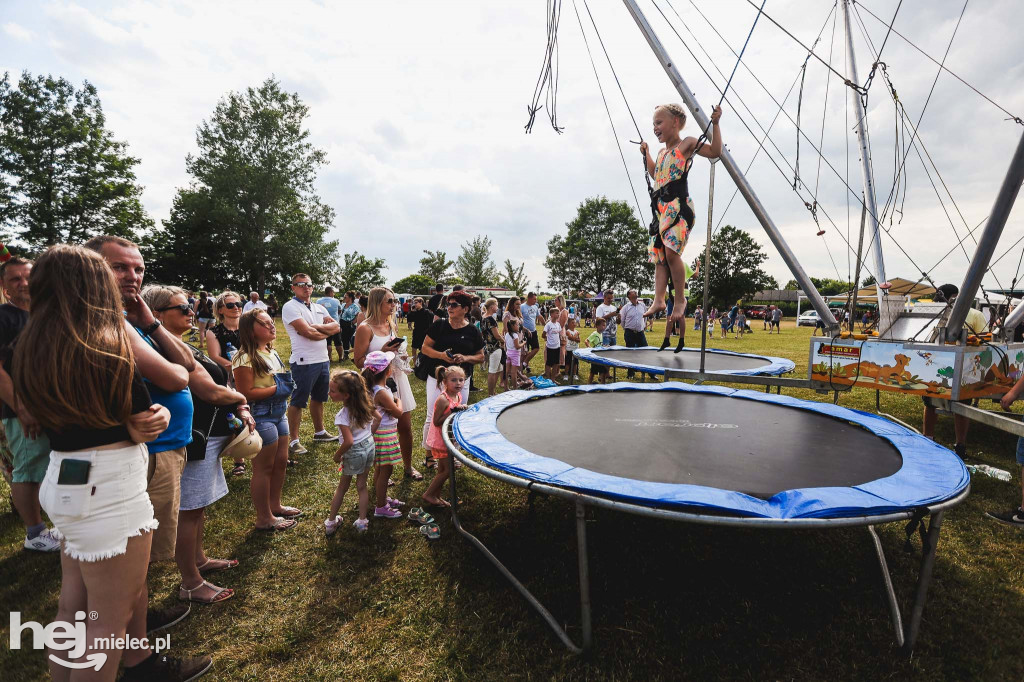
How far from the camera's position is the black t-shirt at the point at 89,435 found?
1.08 m

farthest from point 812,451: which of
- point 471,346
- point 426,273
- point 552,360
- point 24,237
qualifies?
point 426,273

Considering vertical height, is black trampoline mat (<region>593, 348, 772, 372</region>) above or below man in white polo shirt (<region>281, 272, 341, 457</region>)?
below

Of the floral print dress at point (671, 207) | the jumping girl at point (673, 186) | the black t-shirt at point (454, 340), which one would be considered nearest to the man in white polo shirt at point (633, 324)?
the jumping girl at point (673, 186)

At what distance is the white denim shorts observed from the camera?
107 centimetres

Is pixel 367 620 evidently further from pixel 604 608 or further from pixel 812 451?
pixel 812 451

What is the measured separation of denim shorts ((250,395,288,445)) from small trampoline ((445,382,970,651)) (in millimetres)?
933

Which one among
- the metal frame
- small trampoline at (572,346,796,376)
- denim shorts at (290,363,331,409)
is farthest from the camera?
small trampoline at (572,346,796,376)

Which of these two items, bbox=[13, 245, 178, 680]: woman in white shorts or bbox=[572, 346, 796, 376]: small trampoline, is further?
bbox=[572, 346, 796, 376]: small trampoline

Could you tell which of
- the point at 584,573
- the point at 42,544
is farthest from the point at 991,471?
the point at 42,544

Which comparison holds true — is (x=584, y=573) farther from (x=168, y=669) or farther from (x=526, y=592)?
(x=168, y=669)

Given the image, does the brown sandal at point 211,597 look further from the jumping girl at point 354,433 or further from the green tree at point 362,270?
the green tree at point 362,270

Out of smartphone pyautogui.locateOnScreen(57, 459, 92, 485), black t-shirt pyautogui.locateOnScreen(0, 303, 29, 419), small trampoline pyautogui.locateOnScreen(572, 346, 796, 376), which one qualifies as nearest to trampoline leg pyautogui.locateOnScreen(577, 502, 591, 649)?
smartphone pyautogui.locateOnScreen(57, 459, 92, 485)

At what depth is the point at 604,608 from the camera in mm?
1899

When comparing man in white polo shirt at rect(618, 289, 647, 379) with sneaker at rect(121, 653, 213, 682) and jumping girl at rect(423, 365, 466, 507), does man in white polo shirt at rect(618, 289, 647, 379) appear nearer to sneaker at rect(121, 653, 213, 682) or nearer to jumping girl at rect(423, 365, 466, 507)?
jumping girl at rect(423, 365, 466, 507)
